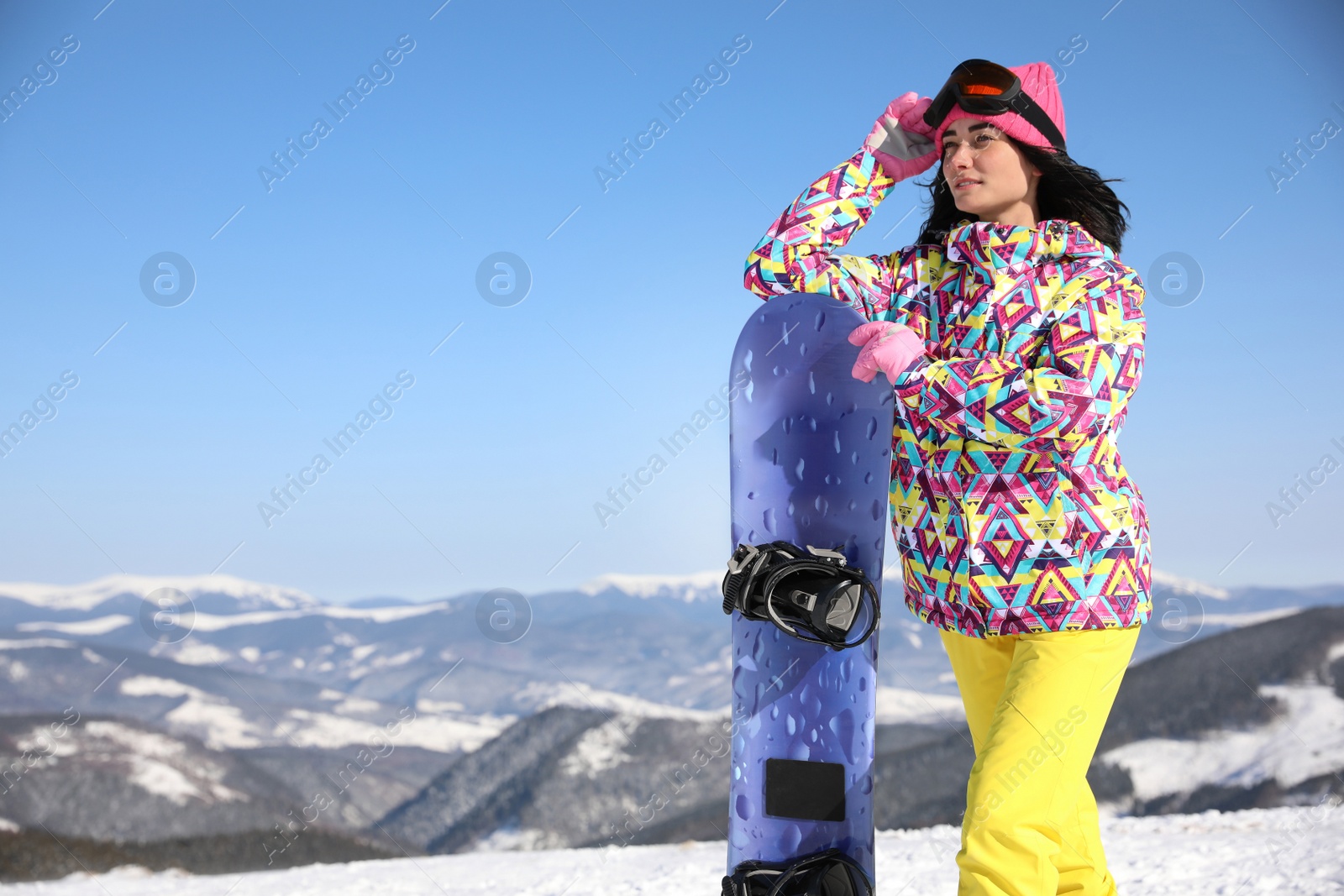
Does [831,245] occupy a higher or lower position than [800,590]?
higher

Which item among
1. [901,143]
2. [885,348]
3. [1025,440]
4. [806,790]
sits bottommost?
[806,790]

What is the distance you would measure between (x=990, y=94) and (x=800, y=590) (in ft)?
3.06

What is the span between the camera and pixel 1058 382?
143 cm

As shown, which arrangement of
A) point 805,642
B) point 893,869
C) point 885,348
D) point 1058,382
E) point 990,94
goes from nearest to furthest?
point 1058,382
point 885,348
point 990,94
point 805,642
point 893,869

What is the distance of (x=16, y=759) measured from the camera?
18.7 ft

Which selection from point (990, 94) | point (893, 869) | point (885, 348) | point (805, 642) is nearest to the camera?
point (885, 348)

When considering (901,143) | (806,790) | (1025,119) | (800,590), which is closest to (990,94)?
(1025,119)

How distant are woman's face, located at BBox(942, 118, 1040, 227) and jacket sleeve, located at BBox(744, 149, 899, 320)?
0.16m

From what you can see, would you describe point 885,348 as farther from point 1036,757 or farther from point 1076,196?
point 1036,757

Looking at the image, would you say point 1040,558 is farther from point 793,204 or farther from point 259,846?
point 259,846

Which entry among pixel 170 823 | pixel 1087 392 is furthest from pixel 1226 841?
pixel 170 823

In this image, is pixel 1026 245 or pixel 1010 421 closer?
pixel 1010 421

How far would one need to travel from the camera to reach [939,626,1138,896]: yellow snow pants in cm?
142

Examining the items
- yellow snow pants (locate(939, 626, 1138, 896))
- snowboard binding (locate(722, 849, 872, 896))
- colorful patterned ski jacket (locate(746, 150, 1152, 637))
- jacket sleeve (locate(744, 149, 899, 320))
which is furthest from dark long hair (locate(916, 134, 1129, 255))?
snowboard binding (locate(722, 849, 872, 896))
